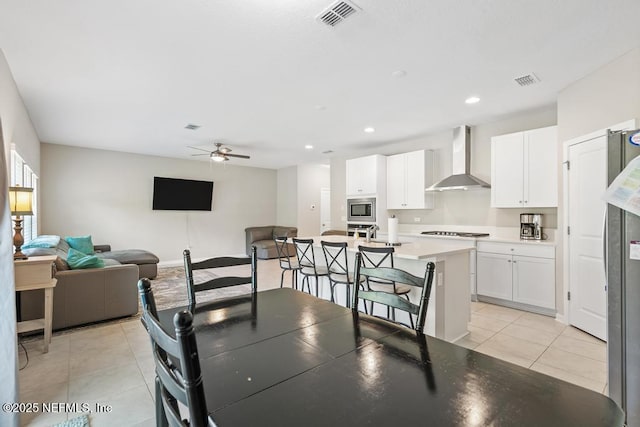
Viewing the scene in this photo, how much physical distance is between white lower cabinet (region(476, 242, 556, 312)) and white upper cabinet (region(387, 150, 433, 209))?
1441mm

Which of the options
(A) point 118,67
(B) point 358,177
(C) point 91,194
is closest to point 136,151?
(C) point 91,194

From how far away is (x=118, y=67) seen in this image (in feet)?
9.57

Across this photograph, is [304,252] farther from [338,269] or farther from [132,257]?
[132,257]

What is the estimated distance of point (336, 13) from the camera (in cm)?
216

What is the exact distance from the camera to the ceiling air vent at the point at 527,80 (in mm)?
3125

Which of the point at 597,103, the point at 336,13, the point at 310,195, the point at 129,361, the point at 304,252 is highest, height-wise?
the point at 336,13

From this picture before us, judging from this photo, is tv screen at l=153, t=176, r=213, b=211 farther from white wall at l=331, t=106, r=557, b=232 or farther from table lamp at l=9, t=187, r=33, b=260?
white wall at l=331, t=106, r=557, b=232

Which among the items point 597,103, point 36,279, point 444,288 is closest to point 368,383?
point 444,288

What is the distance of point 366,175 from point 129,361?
4746 mm

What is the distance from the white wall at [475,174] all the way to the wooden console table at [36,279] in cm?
522

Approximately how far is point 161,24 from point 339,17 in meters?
1.35

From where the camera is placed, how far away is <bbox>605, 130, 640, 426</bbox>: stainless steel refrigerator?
161 cm

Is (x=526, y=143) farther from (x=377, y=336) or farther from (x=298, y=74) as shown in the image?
(x=377, y=336)

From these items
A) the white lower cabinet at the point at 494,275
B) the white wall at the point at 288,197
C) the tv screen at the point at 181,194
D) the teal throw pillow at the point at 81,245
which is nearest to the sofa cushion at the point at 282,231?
the white wall at the point at 288,197
